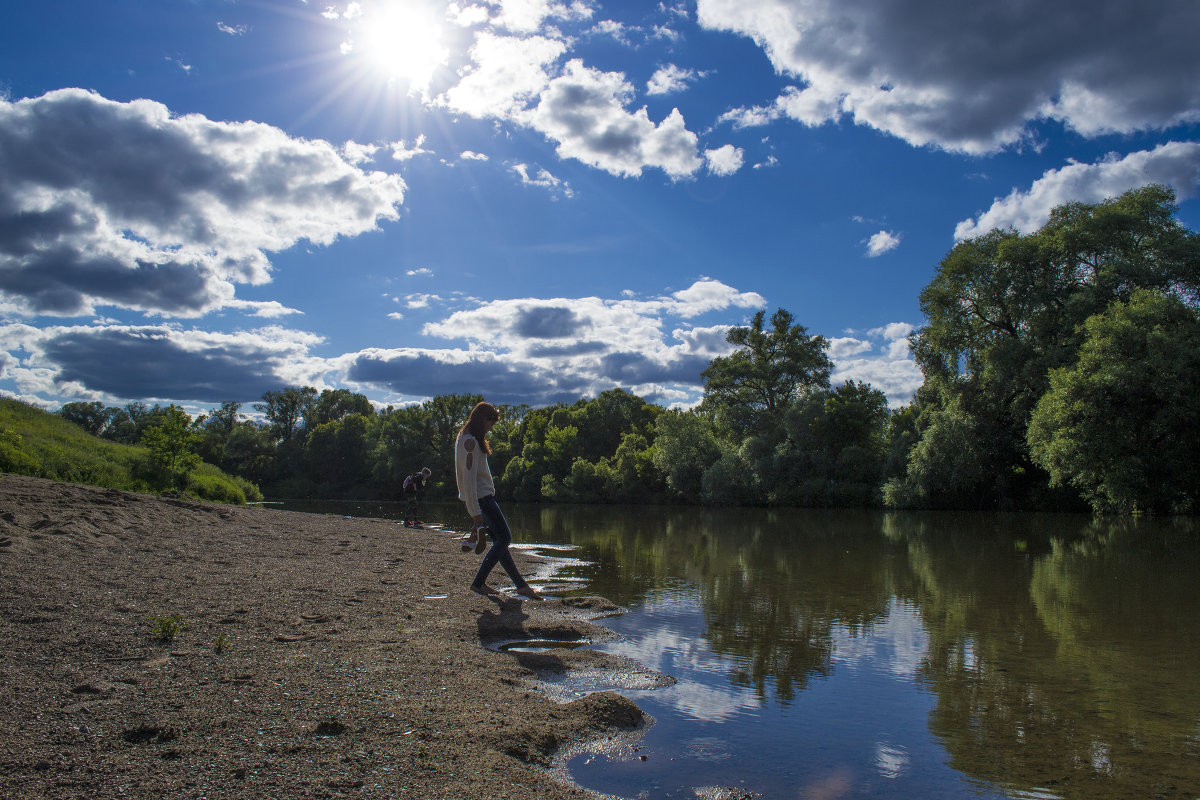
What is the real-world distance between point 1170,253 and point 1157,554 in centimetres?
2369

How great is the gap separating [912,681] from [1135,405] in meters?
28.9

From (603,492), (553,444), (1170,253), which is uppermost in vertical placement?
(1170,253)

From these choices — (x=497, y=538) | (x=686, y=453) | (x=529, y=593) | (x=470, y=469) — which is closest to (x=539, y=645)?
(x=529, y=593)

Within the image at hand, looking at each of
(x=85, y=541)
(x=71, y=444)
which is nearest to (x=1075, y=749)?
(x=85, y=541)

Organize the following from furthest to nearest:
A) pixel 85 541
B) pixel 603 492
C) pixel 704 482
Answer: pixel 603 492 → pixel 704 482 → pixel 85 541

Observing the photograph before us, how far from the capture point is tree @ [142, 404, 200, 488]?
72.4 feet

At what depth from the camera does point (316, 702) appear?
4145 mm

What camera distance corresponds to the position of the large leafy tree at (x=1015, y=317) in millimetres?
31703

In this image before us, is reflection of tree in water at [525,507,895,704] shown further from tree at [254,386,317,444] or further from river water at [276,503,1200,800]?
tree at [254,386,317,444]

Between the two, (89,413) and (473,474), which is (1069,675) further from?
(89,413)

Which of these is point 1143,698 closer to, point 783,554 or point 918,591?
point 918,591

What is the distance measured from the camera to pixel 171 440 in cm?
2239

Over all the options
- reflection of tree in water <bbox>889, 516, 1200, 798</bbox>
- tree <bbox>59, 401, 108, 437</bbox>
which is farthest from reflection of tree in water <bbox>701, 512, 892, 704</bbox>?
tree <bbox>59, 401, 108, 437</bbox>

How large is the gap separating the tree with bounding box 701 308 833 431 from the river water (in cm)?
4394
